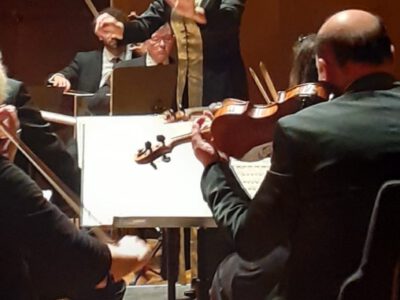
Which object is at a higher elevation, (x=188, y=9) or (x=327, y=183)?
(x=188, y=9)

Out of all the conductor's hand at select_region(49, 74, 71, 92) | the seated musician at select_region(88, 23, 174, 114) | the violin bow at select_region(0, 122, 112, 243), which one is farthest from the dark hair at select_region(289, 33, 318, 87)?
the conductor's hand at select_region(49, 74, 71, 92)

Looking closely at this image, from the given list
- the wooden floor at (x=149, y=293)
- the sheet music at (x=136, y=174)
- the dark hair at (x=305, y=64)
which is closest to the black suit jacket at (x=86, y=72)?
the wooden floor at (x=149, y=293)

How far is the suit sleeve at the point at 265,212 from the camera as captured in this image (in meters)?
1.72

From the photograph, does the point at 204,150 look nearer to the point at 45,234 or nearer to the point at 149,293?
the point at 45,234

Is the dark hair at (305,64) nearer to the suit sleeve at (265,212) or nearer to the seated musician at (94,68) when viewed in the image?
the suit sleeve at (265,212)

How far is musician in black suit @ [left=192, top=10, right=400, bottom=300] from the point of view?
5.61 ft

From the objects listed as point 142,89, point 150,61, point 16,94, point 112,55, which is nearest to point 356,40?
point 16,94

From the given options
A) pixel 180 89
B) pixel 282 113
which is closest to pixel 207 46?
pixel 180 89

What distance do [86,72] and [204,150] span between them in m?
2.63

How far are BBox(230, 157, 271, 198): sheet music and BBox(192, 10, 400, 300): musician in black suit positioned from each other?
51 cm

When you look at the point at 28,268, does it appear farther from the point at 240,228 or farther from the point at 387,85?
the point at 387,85

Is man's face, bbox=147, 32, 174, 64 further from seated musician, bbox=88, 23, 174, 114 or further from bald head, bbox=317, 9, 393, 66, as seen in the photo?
bald head, bbox=317, 9, 393, 66

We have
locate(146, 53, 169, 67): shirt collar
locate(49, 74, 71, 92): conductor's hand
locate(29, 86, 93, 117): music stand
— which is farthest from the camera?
locate(49, 74, 71, 92): conductor's hand

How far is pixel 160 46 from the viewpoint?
3973 mm
